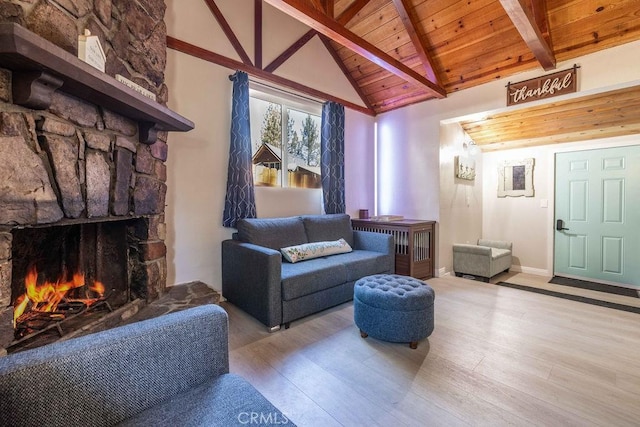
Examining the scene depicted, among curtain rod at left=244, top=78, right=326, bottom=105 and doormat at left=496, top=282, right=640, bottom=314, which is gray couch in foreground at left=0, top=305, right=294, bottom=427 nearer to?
curtain rod at left=244, top=78, right=326, bottom=105

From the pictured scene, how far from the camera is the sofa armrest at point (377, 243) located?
134 inches

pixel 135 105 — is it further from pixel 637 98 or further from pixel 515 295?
pixel 637 98

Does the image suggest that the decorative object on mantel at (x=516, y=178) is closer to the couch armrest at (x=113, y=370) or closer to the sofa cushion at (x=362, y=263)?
the sofa cushion at (x=362, y=263)

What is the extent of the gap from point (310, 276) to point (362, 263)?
0.73 meters

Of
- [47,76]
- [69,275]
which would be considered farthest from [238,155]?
[47,76]

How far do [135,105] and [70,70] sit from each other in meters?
0.44

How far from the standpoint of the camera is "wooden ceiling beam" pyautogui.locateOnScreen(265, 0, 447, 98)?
86.7 inches

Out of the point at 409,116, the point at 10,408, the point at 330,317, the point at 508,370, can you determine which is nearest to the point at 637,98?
the point at 409,116

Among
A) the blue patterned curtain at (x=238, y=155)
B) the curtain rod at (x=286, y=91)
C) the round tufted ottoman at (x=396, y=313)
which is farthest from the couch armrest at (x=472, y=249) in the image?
the blue patterned curtain at (x=238, y=155)

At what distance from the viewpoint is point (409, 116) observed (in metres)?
4.28

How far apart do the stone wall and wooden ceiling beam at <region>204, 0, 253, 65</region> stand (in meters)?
0.80

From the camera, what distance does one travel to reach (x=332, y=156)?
396 centimetres

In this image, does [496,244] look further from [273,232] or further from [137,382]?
[137,382]

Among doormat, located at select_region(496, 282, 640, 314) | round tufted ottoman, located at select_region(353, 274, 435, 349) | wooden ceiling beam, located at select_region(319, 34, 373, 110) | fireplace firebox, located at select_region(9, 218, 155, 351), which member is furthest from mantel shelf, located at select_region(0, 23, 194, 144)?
doormat, located at select_region(496, 282, 640, 314)
